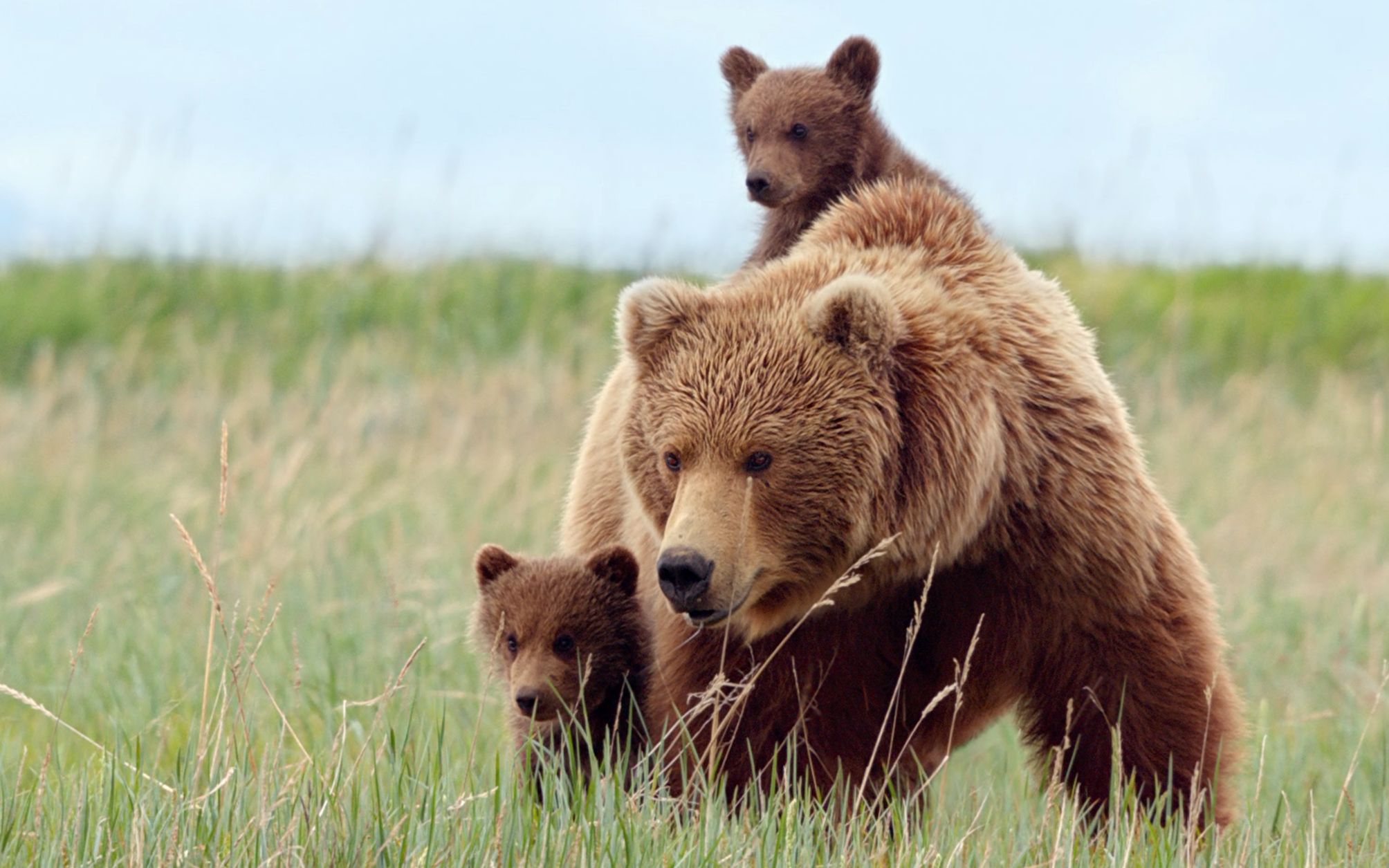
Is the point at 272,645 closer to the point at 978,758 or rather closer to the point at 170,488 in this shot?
the point at 978,758

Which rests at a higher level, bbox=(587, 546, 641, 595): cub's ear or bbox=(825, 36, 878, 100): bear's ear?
bbox=(825, 36, 878, 100): bear's ear

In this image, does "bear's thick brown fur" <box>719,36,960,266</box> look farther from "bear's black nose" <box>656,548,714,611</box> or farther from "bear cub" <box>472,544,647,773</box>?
"bear's black nose" <box>656,548,714,611</box>

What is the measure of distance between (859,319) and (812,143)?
1863 millimetres

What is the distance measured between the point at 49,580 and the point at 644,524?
451 cm

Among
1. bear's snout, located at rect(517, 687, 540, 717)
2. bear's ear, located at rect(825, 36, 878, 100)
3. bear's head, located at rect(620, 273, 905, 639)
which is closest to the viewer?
bear's head, located at rect(620, 273, 905, 639)

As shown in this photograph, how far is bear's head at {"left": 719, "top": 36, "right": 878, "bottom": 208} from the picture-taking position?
5293mm

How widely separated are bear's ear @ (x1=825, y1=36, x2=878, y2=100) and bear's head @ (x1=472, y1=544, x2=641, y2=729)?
2.05 m

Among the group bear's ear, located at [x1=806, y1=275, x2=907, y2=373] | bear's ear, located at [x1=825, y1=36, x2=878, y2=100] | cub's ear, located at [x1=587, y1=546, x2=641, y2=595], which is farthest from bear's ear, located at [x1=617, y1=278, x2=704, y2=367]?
bear's ear, located at [x1=825, y1=36, x2=878, y2=100]

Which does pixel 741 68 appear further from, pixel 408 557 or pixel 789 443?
pixel 408 557

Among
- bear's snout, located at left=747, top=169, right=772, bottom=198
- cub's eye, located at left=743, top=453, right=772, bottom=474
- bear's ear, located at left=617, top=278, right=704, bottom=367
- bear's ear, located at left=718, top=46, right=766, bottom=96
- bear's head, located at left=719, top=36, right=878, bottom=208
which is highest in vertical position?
bear's ear, located at left=718, top=46, right=766, bottom=96

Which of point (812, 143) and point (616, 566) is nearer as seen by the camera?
point (616, 566)

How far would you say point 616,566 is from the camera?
4.45 m

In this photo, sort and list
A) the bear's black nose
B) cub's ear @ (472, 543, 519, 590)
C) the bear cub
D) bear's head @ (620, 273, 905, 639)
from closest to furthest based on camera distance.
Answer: the bear's black nose, bear's head @ (620, 273, 905, 639), the bear cub, cub's ear @ (472, 543, 519, 590)

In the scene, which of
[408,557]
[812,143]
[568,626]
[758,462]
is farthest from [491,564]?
[408,557]
